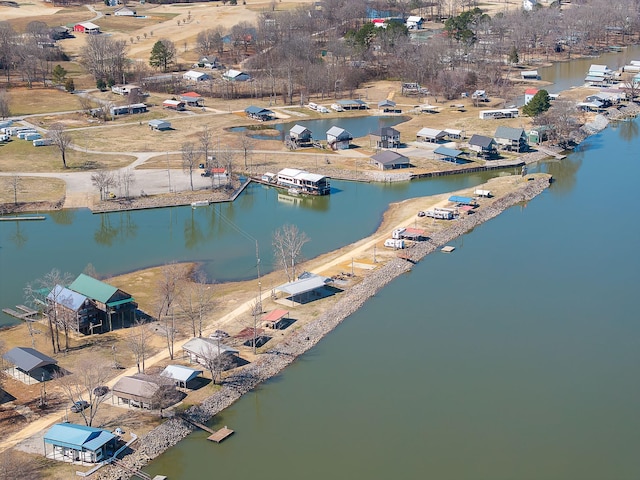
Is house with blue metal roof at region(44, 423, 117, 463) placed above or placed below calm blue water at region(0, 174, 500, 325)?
below

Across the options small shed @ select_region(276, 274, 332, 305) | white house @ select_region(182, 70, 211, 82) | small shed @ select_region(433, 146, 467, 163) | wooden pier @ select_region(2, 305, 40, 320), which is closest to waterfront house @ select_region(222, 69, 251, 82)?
white house @ select_region(182, 70, 211, 82)

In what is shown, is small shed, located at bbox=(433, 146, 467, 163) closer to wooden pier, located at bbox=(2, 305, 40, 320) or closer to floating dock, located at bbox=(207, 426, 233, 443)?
wooden pier, located at bbox=(2, 305, 40, 320)

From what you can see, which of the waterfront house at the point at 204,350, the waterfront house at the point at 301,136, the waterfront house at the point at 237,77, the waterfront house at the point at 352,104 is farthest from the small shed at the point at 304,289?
the waterfront house at the point at 237,77

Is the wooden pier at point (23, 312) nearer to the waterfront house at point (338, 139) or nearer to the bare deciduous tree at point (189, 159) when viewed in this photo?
the bare deciduous tree at point (189, 159)

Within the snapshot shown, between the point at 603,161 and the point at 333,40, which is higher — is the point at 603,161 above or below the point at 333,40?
below

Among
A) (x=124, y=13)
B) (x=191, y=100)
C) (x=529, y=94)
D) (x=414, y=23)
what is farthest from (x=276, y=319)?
(x=124, y=13)

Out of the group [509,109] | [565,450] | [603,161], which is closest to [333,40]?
[509,109]

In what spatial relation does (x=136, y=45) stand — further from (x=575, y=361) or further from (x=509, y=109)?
(x=575, y=361)
